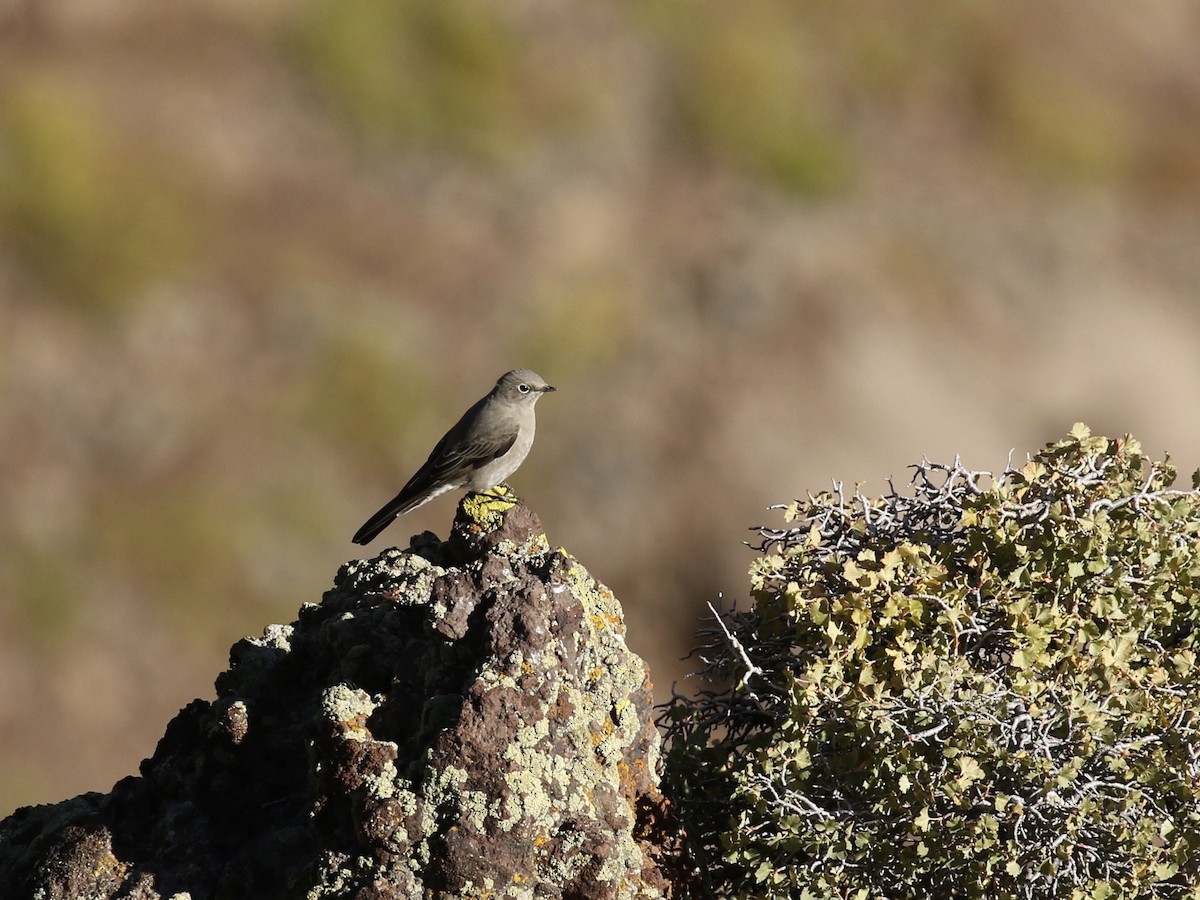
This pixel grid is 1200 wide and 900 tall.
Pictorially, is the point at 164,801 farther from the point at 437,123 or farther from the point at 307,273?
the point at 437,123

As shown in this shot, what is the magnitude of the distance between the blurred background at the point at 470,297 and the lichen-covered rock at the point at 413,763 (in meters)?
14.0

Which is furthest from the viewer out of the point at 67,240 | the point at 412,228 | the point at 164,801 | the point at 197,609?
the point at 412,228

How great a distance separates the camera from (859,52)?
35.7 meters

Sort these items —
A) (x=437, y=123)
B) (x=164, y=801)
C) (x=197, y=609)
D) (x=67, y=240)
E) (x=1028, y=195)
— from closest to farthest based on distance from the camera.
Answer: (x=164, y=801) → (x=197, y=609) → (x=67, y=240) → (x=437, y=123) → (x=1028, y=195)

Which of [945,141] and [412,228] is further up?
[945,141]

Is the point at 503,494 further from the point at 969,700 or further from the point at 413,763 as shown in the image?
the point at 969,700

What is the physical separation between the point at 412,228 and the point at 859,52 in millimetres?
12967

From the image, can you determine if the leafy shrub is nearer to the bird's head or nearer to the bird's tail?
the bird's tail

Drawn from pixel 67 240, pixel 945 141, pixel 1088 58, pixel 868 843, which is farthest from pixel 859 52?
pixel 868 843

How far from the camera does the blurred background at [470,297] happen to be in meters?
23.2

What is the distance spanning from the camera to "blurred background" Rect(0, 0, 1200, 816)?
23.2m

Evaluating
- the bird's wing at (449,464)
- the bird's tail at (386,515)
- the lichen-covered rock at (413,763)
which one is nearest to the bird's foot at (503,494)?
the lichen-covered rock at (413,763)

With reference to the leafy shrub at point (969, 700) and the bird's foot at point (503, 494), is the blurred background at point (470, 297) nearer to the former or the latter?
the bird's foot at point (503, 494)

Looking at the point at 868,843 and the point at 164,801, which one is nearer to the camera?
the point at 868,843
